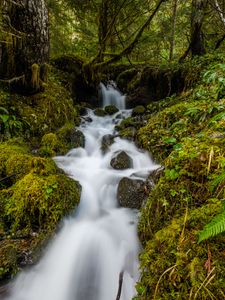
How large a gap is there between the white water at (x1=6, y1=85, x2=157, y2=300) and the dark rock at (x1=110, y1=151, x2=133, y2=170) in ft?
0.29

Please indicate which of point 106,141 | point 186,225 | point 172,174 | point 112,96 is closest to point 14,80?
point 106,141

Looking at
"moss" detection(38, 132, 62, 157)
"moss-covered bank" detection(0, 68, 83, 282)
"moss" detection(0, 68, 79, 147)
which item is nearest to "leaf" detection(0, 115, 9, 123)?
"moss-covered bank" detection(0, 68, 83, 282)

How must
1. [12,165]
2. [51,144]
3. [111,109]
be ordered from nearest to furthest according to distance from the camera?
[12,165]
[51,144]
[111,109]

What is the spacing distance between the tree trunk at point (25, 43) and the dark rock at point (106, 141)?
2021 millimetres

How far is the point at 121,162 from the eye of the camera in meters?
4.41

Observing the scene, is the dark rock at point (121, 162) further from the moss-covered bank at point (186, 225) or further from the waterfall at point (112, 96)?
the waterfall at point (112, 96)

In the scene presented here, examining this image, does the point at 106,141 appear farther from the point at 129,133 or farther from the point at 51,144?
the point at 51,144

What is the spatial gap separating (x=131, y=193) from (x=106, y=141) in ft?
7.68

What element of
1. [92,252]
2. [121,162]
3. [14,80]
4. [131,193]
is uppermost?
[14,80]

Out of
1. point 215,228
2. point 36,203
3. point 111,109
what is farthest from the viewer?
point 111,109

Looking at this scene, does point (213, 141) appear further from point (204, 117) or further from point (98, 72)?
point (98, 72)

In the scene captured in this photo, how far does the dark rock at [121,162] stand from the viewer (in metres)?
4.37

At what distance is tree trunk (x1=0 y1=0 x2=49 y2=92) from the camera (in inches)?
192

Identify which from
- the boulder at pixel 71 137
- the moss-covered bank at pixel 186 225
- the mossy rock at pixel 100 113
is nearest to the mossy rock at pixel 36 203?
the moss-covered bank at pixel 186 225
